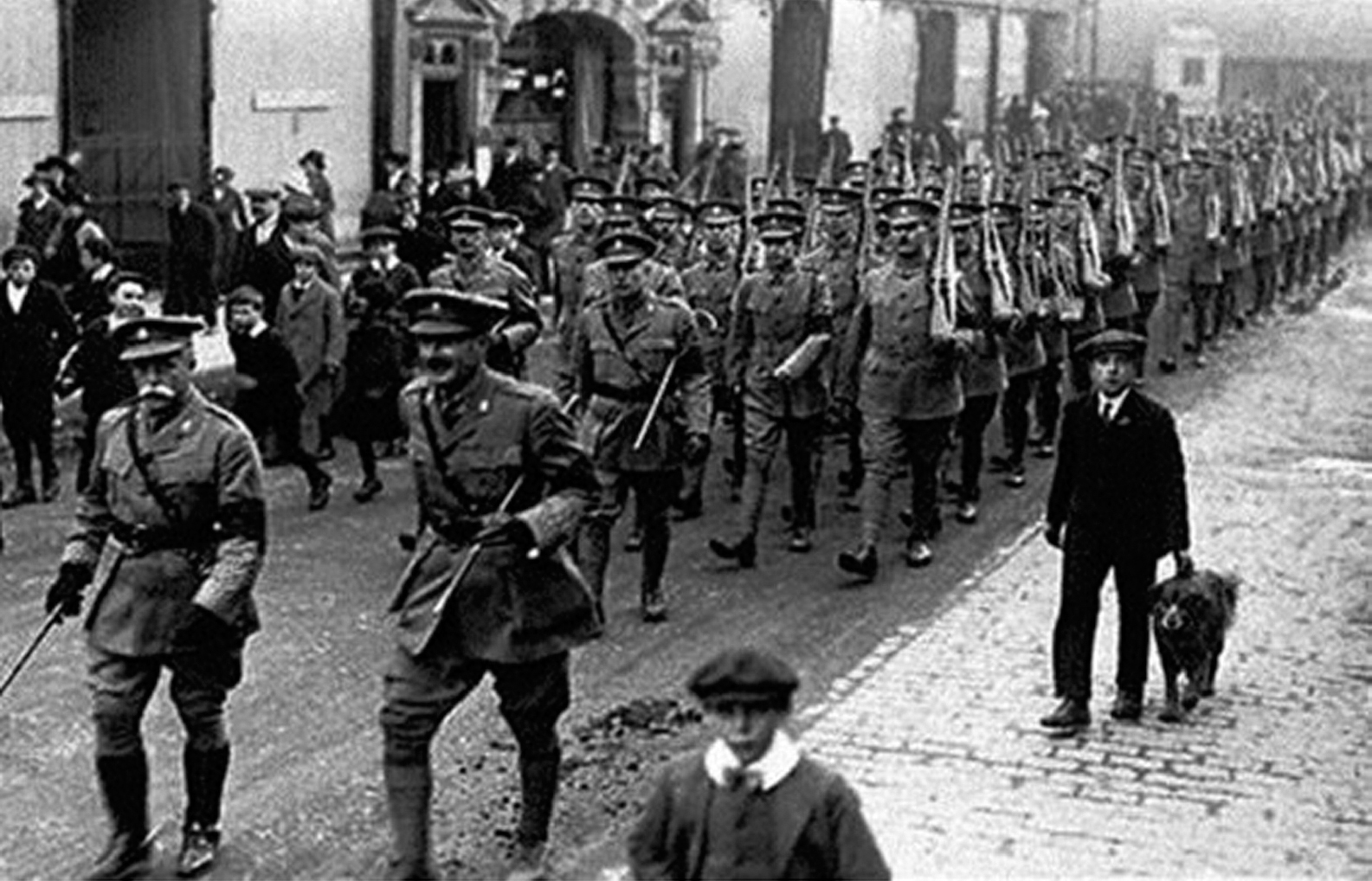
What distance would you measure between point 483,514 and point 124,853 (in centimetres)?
147

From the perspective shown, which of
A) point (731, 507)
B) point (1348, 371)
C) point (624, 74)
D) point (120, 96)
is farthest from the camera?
point (624, 74)

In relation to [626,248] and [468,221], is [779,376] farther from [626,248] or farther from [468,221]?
[468,221]

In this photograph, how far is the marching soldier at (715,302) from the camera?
13953 mm

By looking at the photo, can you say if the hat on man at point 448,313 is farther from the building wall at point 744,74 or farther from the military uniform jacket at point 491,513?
the building wall at point 744,74

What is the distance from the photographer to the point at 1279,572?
41.3 ft

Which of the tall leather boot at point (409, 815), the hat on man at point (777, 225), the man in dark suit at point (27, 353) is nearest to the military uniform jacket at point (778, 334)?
the hat on man at point (777, 225)

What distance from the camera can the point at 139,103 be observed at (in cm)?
2231

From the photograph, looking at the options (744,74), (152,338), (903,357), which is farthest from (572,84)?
(152,338)

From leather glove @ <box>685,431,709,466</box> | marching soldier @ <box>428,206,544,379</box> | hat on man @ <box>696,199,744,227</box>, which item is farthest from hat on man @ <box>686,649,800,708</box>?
hat on man @ <box>696,199,744,227</box>

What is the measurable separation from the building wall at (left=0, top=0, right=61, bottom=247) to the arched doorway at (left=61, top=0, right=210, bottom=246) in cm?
169

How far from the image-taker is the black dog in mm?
9594

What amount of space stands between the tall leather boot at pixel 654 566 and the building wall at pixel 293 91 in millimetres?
11931

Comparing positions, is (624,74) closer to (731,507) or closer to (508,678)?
(731,507)

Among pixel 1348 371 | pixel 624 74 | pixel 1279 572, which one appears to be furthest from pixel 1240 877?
pixel 624 74
